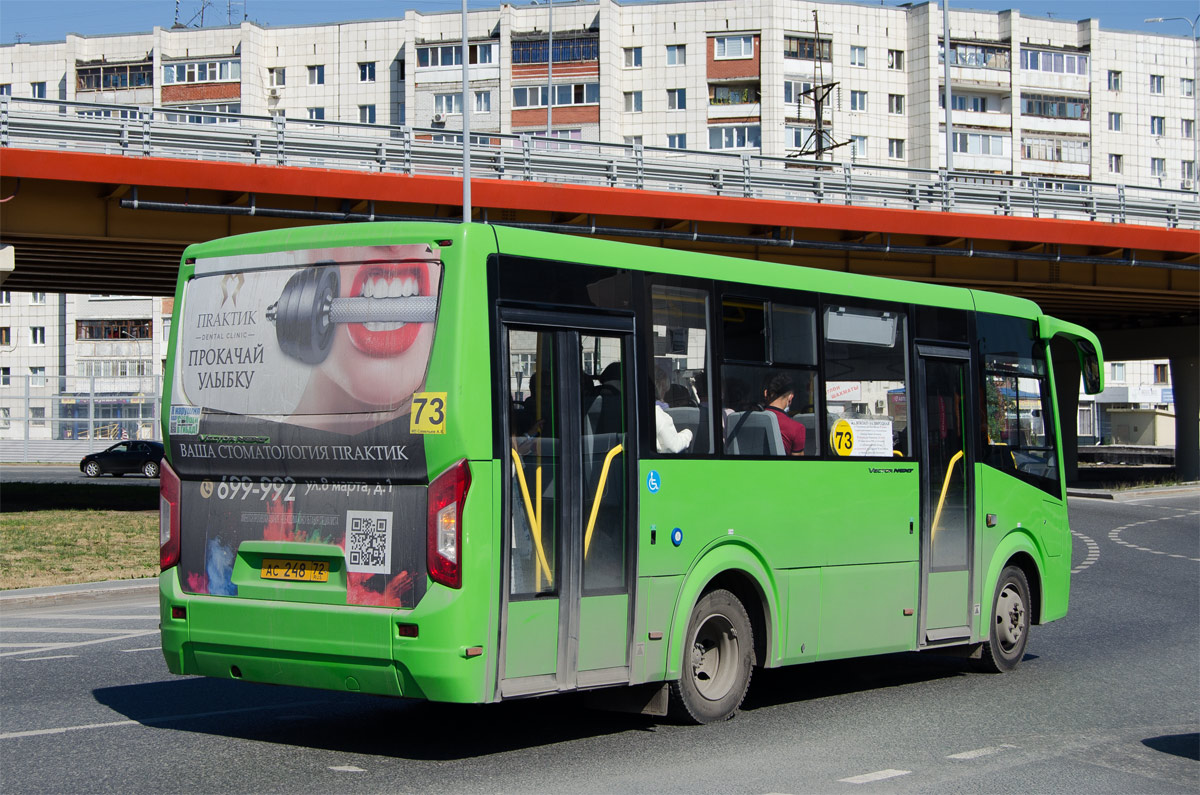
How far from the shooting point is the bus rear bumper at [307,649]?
6957 mm

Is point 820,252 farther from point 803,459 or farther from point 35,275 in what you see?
point 803,459

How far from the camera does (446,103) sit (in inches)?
3110

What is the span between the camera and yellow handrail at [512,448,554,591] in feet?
23.9

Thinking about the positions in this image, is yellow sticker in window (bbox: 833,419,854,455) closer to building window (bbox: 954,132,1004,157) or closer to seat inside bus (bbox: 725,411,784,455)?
seat inside bus (bbox: 725,411,784,455)

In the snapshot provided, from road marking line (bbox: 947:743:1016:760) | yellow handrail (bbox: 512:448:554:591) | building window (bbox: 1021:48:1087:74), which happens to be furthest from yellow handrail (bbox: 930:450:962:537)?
building window (bbox: 1021:48:1087:74)

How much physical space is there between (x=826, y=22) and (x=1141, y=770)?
253 feet

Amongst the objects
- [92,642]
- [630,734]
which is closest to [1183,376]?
[92,642]

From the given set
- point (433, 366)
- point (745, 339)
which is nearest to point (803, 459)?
point (745, 339)

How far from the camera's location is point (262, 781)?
6879mm

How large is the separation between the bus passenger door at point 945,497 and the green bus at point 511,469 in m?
0.65

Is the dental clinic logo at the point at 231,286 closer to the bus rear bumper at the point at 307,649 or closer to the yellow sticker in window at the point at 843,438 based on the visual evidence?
the bus rear bumper at the point at 307,649

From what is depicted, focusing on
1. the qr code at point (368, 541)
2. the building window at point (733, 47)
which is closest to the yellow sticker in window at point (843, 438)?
the qr code at point (368, 541)

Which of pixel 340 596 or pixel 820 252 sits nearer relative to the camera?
pixel 340 596

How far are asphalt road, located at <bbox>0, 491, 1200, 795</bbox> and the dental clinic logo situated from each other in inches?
101
